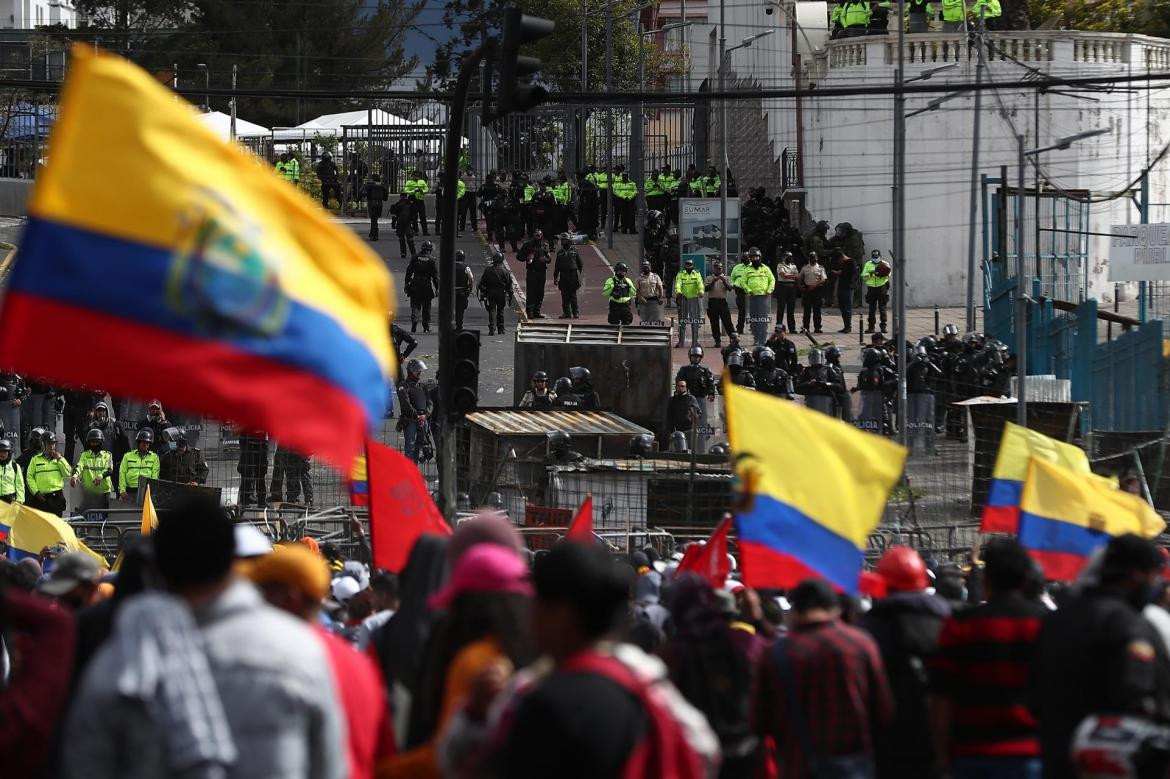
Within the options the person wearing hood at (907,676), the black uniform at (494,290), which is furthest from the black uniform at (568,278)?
the person wearing hood at (907,676)

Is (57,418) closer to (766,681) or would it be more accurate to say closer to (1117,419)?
(1117,419)

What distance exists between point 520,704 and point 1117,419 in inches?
845

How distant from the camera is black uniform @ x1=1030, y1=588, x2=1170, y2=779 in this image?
20.5 feet

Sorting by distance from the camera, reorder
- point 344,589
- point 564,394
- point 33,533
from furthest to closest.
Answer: point 564,394, point 33,533, point 344,589

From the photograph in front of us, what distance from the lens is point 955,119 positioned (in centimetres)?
4284

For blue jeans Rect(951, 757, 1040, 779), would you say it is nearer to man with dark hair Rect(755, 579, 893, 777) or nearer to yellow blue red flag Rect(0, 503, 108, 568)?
man with dark hair Rect(755, 579, 893, 777)

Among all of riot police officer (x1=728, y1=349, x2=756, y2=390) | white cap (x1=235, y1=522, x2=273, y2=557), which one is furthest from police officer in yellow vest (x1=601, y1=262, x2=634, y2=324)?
white cap (x1=235, y1=522, x2=273, y2=557)

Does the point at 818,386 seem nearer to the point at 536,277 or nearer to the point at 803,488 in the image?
the point at 536,277

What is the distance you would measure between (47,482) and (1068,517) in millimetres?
14372

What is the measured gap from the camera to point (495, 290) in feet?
118

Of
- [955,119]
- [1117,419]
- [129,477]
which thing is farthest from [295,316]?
[955,119]

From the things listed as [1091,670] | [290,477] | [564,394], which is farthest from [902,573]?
[564,394]

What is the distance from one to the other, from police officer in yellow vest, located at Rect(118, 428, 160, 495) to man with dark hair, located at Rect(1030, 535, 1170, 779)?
17.3 metres

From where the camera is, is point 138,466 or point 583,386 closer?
point 138,466
